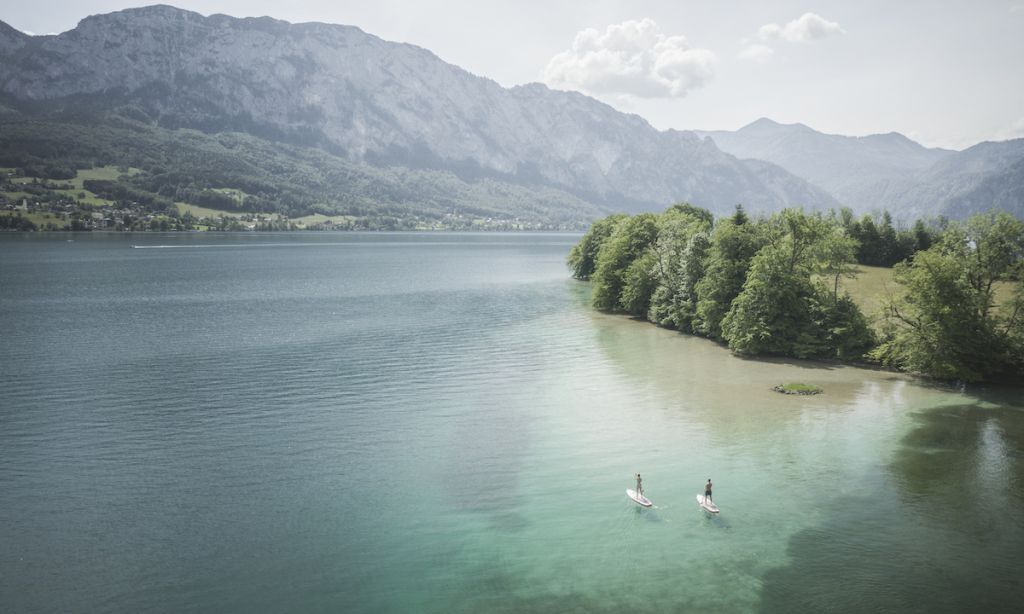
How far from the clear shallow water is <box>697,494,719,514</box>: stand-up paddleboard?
1.35 feet

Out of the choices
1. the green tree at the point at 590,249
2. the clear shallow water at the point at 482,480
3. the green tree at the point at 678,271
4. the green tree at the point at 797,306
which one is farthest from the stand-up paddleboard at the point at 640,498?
the green tree at the point at 590,249

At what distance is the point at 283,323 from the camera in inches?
3406

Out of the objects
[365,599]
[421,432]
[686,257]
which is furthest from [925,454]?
[686,257]

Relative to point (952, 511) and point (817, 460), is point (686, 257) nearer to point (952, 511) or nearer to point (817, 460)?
point (817, 460)

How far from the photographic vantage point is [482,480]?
1414 inches

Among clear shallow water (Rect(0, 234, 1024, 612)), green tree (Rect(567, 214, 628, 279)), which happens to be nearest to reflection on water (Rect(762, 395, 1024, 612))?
clear shallow water (Rect(0, 234, 1024, 612))

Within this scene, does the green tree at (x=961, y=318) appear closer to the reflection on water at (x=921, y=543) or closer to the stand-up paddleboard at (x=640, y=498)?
the reflection on water at (x=921, y=543)

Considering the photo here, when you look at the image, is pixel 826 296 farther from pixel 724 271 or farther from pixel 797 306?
pixel 724 271

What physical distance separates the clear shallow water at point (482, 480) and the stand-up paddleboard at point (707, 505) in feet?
1.35

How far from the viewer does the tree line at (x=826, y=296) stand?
57.0 meters

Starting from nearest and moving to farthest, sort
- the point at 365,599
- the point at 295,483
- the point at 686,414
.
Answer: the point at 365,599 < the point at 295,483 < the point at 686,414

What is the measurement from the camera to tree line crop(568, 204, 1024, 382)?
57031 mm

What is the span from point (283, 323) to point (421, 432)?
165 ft

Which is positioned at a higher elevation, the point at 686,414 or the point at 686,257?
the point at 686,257
